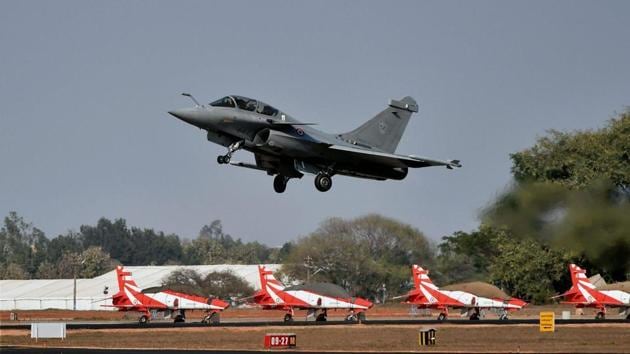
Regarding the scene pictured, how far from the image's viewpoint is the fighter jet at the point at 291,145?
47.0 meters

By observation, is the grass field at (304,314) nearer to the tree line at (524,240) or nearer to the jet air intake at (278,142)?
the tree line at (524,240)

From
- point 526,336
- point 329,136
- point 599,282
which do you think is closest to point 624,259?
point 526,336

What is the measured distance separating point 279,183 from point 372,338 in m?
8.00

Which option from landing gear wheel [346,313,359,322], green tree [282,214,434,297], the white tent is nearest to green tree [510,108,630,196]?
landing gear wheel [346,313,359,322]

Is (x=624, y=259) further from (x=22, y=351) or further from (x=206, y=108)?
(x=22, y=351)

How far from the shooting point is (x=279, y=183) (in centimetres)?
5019

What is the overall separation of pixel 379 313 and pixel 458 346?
45588 millimetres

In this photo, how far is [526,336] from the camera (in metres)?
49.8

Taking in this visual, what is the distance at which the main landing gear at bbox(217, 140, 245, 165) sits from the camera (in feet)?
148

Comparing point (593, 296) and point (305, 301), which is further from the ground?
point (593, 296)

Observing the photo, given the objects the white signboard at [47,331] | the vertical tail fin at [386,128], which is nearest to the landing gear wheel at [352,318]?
the vertical tail fin at [386,128]

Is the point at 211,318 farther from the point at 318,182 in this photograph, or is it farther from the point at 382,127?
the point at 318,182

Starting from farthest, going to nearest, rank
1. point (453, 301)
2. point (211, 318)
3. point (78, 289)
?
point (78, 289) < point (453, 301) < point (211, 318)

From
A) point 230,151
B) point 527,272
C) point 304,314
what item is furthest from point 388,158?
point 527,272
